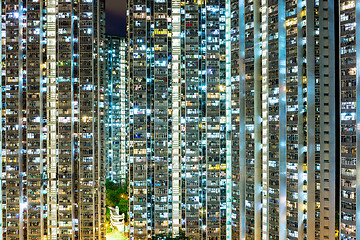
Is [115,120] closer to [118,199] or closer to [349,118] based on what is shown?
[118,199]

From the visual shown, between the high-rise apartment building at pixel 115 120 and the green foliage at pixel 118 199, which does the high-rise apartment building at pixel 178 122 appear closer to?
the green foliage at pixel 118 199

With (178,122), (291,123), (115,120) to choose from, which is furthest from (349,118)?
(115,120)

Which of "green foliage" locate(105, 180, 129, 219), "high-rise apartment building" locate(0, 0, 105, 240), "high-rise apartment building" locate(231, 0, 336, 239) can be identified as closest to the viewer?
"high-rise apartment building" locate(231, 0, 336, 239)

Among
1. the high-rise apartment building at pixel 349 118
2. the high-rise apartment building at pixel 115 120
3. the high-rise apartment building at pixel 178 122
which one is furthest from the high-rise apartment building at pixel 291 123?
the high-rise apartment building at pixel 115 120

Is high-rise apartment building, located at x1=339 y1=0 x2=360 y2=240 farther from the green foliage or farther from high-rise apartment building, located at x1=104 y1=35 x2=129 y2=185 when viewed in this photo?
high-rise apartment building, located at x1=104 y1=35 x2=129 y2=185

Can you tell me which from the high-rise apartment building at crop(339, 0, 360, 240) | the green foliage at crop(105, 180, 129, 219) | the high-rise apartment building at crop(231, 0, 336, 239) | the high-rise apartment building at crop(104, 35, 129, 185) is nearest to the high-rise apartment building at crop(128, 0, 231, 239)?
the high-rise apartment building at crop(231, 0, 336, 239)
